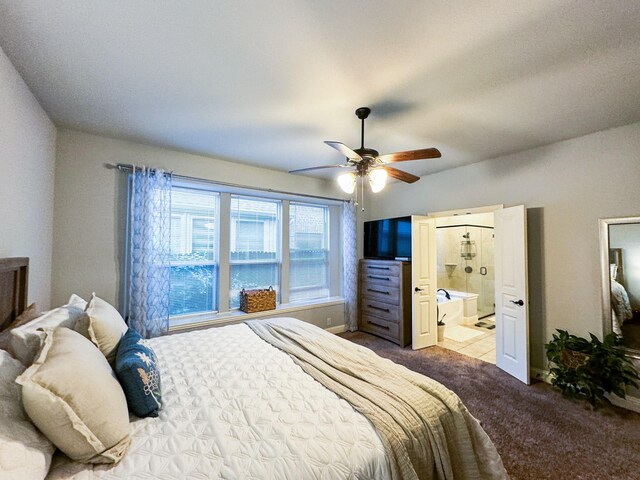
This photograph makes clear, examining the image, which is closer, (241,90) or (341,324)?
(241,90)

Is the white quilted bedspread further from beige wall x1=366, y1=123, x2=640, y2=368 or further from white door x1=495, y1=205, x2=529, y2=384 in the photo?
beige wall x1=366, y1=123, x2=640, y2=368

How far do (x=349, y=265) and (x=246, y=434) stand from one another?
11.5 ft

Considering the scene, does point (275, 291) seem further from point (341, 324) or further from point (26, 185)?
point (26, 185)

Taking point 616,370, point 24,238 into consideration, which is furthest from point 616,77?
point 24,238

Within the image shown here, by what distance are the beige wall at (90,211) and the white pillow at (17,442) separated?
2.04 m

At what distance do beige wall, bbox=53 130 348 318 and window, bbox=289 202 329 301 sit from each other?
2.12 m

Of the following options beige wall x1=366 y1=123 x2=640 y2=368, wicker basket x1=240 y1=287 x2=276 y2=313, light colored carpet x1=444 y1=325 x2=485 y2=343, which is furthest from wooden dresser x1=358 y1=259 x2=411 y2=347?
wicker basket x1=240 y1=287 x2=276 y2=313

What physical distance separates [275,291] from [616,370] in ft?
12.2

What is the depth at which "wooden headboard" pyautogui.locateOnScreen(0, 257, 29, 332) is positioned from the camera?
155cm

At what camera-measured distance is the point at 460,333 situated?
184 inches

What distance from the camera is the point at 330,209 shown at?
4.89 meters

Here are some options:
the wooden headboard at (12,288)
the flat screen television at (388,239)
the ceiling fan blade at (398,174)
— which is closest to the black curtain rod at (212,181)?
the flat screen television at (388,239)

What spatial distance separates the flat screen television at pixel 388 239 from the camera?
3.96 m

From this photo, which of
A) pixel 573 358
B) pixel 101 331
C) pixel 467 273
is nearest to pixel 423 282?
pixel 573 358
